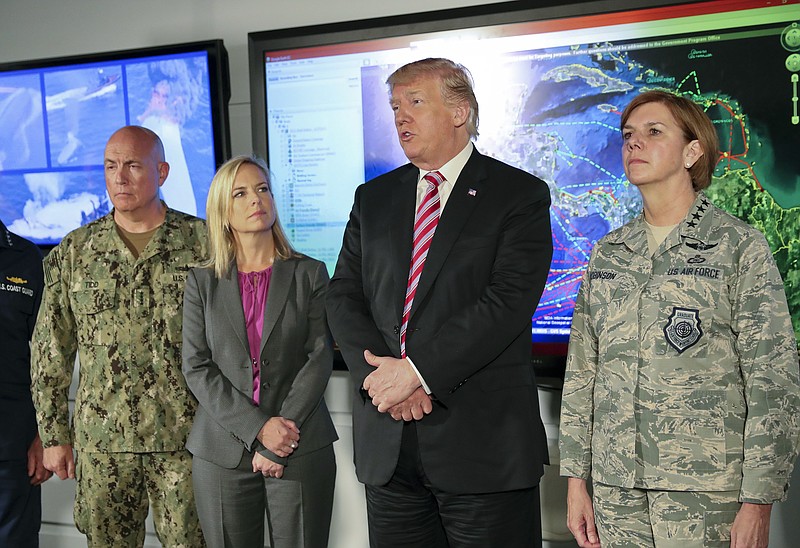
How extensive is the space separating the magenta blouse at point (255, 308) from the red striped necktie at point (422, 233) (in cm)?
60

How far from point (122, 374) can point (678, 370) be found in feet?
5.43

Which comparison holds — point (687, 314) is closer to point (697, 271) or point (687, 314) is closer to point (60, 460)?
point (697, 271)

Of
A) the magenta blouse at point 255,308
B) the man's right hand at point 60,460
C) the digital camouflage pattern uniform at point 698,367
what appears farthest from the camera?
the man's right hand at point 60,460

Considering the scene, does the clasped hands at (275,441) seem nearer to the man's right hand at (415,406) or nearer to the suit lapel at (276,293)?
the suit lapel at (276,293)

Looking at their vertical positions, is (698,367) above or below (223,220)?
below

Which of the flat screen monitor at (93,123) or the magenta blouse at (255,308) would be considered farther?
the flat screen monitor at (93,123)

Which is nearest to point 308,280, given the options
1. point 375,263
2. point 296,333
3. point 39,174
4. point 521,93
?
point 296,333

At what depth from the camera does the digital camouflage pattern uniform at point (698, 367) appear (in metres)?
1.71

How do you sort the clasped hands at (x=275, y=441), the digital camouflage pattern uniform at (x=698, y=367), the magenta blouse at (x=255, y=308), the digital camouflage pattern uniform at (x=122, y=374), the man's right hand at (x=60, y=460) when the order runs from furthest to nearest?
the man's right hand at (x=60, y=460) < the digital camouflage pattern uniform at (x=122, y=374) < the magenta blouse at (x=255, y=308) < the clasped hands at (x=275, y=441) < the digital camouflage pattern uniform at (x=698, y=367)

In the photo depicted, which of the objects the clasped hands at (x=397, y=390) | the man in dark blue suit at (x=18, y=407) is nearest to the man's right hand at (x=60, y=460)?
the man in dark blue suit at (x=18, y=407)

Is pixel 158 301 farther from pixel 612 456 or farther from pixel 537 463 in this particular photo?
pixel 612 456

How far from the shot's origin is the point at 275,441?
2227 millimetres

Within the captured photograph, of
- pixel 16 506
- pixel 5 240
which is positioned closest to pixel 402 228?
pixel 5 240

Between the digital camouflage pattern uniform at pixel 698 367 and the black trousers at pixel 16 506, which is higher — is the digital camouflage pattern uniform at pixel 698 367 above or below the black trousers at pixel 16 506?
above
